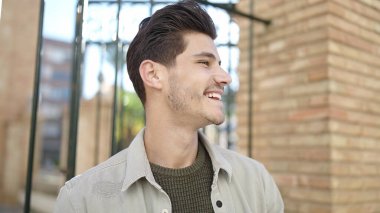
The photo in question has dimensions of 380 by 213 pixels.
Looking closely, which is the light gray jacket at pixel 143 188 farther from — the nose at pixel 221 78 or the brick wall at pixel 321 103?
the brick wall at pixel 321 103

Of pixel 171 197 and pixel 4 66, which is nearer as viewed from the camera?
pixel 171 197

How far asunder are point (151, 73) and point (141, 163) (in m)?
0.51

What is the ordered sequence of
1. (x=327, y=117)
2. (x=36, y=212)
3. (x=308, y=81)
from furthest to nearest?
(x=36, y=212) → (x=308, y=81) → (x=327, y=117)

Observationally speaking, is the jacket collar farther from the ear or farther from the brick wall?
the brick wall

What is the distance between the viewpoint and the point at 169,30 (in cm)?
191

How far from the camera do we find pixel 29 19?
11.5 m

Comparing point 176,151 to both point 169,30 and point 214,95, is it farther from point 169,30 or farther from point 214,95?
point 169,30

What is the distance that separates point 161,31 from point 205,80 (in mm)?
391

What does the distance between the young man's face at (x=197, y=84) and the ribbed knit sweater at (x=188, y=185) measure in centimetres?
25

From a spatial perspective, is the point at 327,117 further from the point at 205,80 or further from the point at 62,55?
the point at 62,55

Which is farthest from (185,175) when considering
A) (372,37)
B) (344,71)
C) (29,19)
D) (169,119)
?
(29,19)

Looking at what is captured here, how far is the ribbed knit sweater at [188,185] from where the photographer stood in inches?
65.6

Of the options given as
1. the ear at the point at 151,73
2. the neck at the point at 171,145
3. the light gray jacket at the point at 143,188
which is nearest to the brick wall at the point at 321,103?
the light gray jacket at the point at 143,188

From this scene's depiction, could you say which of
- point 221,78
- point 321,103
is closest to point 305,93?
point 321,103
